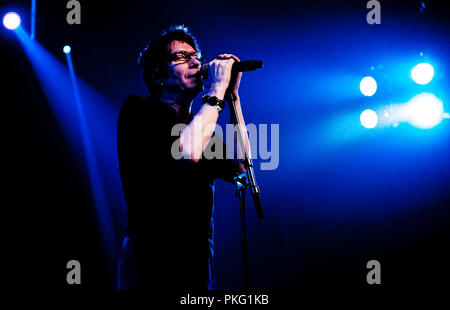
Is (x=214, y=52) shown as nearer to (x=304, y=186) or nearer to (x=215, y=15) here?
(x=215, y=15)

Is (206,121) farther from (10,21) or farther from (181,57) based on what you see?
(10,21)

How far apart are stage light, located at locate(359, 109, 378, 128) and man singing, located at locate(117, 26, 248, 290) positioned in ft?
6.58

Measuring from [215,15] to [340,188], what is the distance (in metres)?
1.91

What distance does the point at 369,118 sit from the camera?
3119 millimetres

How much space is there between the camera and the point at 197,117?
140 cm

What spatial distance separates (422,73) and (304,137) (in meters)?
1.17

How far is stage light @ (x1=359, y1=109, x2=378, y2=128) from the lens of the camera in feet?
10.2

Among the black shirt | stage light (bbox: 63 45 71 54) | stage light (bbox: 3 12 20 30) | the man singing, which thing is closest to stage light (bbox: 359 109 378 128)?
the man singing

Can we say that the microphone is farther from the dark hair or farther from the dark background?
the dark background

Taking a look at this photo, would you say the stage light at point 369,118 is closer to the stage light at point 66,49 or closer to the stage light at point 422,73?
the stage light at point 422,73

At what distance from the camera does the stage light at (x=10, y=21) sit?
8.86 feet

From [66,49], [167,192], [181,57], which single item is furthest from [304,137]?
[66,49]

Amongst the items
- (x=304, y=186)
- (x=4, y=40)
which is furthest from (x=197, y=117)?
(x=4, y=40)

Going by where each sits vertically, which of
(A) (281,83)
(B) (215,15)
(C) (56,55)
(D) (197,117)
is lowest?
(D) (197,117)
